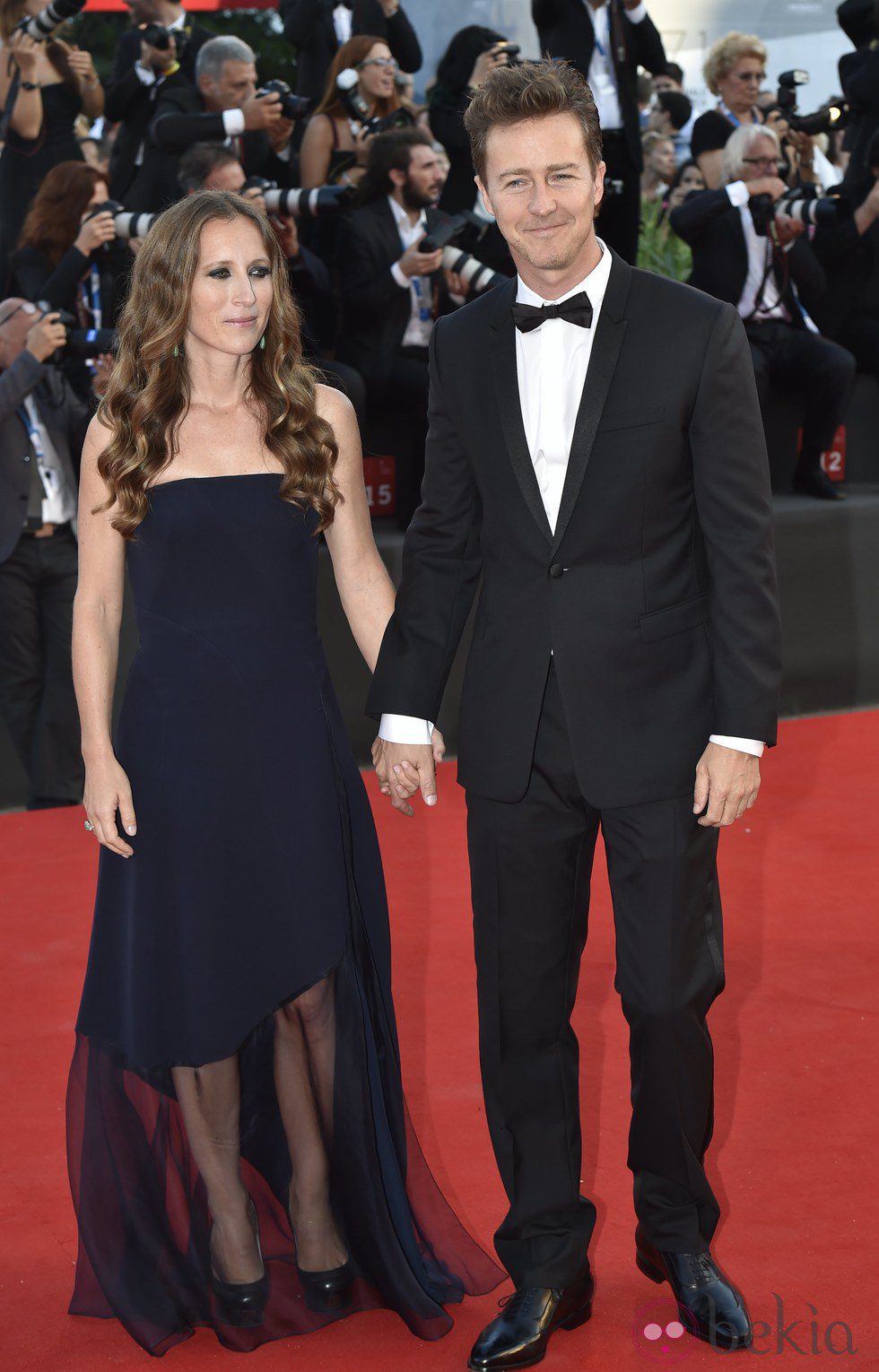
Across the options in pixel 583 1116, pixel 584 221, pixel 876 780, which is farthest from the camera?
pixel 876 780

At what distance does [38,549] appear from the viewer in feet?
16.5

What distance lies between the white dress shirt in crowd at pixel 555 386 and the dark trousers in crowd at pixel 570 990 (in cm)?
21

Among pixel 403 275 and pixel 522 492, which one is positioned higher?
pixel 403 275

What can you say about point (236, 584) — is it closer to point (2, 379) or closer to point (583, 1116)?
point (583, 1116)

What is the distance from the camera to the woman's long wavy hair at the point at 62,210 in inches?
203

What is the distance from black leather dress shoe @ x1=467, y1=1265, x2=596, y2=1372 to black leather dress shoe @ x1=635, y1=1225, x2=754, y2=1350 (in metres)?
0.14

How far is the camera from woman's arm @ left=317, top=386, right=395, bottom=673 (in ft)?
8.02

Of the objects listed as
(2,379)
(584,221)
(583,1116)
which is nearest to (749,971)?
(583,1116)

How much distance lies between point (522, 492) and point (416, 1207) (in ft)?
3.53

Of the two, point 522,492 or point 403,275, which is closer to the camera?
point 522,492

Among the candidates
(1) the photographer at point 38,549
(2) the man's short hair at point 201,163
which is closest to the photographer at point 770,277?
(2) the man's short hair at point 201,163

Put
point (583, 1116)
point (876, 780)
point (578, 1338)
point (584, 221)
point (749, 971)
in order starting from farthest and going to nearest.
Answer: point (876, 780)
point (749, 971)
point (583, 1116)
point (578, 1338)
point (584, 221)

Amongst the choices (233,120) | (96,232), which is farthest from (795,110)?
(96,232)

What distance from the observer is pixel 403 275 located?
562cm
